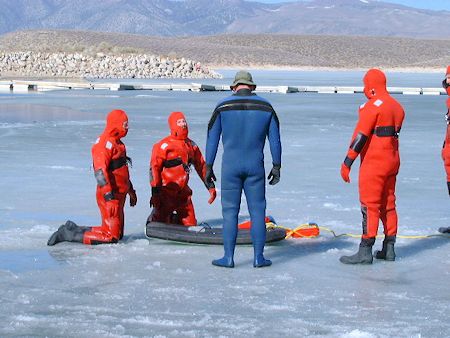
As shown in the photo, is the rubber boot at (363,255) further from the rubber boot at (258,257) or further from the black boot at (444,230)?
the black boot at (444,230)

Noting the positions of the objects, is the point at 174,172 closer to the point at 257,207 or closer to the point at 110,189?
the point at 110,189

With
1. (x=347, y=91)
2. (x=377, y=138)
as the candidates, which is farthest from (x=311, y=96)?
(x=377, y=138)

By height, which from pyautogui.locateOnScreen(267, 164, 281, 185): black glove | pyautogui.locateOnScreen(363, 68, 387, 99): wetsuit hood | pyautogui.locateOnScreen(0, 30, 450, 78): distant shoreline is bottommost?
pyautogui.locateOnScreen(267, 164, 281, 185): black glove

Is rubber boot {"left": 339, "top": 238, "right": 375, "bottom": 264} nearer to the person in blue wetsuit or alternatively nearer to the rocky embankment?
the person in blue wetsuit

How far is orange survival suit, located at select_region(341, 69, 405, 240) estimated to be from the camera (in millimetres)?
7211

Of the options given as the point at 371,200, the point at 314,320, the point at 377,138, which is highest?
the point at 377,138

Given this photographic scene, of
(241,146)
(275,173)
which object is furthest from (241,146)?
(275,173)

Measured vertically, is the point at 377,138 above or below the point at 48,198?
above

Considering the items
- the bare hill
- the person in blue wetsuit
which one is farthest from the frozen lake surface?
the bare hill

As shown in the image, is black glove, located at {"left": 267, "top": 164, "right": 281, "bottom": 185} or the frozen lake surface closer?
the frozen lake surface

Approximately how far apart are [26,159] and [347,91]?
1079 inches

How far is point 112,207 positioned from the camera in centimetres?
795

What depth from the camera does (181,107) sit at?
2725 centimetres

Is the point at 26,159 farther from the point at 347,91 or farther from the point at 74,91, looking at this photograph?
the point at 347,91
